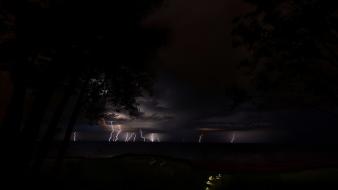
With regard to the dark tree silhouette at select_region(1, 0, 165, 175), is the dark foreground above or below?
below

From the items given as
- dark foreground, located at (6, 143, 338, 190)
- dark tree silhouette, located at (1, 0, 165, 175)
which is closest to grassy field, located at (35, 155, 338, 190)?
dark foreground, located at (6, 143, 338, 190)

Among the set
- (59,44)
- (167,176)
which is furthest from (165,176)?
(59,44)

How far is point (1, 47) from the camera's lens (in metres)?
9.74

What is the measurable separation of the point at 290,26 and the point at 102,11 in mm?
6424

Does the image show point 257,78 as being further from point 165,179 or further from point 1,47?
point 1,47

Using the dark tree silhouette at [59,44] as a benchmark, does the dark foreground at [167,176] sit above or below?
below

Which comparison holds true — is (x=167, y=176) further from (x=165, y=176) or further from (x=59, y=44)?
(x=59, y=44)

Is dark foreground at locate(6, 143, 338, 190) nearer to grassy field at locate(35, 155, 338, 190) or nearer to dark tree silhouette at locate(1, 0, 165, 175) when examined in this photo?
grassy field at locate(35, 155, 338, 190)

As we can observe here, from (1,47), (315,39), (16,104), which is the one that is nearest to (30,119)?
(16,104)

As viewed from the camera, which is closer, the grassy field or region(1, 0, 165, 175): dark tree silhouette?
region(1, 0, 165, 175): dark tree silhouette

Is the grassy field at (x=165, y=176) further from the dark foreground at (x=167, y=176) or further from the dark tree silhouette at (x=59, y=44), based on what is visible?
the dark tree silhouette at (x=59, y=44)

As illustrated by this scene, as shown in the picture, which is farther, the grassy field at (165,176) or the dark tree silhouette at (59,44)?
the grassy field at (165,176)

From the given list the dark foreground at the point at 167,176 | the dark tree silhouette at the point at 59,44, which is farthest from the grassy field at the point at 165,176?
the dark tree silhouette at the point at 59,44

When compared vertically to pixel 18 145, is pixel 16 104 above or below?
above
